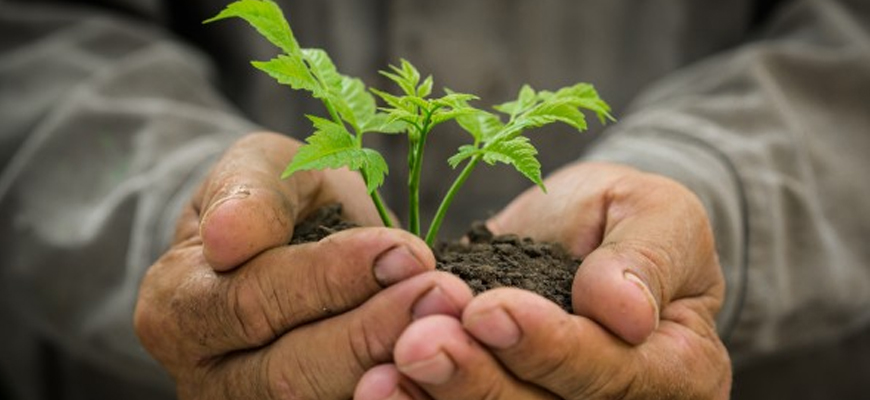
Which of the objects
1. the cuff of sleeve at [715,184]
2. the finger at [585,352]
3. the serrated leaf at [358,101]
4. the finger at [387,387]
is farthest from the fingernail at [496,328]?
the cuff of sleeve at [715,184]

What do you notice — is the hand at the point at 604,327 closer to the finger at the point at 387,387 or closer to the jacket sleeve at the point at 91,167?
the finger at the point at 387,387

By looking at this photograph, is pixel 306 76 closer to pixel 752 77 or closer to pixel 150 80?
pixel 150 80

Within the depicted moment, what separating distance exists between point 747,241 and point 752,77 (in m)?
0.53

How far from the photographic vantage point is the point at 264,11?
3.94ft

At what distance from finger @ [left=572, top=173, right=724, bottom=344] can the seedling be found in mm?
162

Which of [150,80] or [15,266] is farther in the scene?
[150,80]

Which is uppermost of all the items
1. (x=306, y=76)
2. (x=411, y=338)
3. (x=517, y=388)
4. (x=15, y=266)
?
(x=306, y=76)

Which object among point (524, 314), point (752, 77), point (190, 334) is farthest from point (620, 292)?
point (752, 77)

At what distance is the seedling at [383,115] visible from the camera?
115 centimetres

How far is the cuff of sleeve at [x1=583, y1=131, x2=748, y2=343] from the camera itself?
71.8 inches

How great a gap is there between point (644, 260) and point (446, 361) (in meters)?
0.36

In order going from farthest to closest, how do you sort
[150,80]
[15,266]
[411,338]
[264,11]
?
[150,80], [15,266], [264,11], [411,338]

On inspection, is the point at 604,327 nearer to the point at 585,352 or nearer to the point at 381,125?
the point at 585,352

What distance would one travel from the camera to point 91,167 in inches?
84.5
